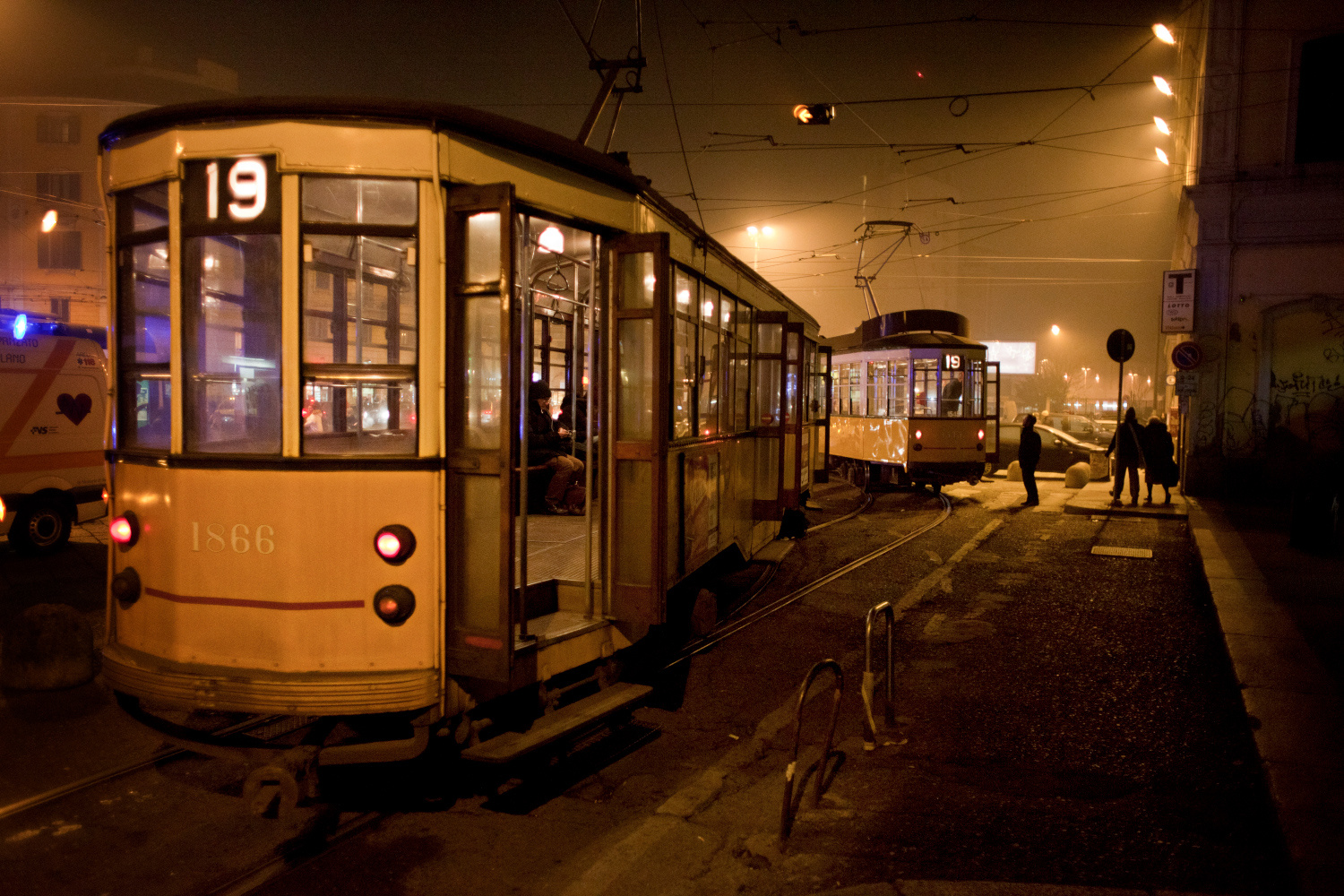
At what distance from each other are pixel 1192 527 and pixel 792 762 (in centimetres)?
1176

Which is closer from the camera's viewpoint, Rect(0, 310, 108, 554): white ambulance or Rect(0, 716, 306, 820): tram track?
Rect(0, 716, 306, 820): tram track

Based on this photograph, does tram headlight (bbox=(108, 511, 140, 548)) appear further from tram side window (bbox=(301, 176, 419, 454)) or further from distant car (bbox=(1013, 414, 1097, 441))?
distant car (bbox=(1013, 414, 1097, 441))

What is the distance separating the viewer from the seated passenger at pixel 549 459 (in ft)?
25.9

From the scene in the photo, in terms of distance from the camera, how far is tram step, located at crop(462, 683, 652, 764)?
153 inches

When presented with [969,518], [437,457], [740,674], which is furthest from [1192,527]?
[437,457]

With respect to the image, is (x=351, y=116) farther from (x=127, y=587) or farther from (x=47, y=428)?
(x=47, y=428)

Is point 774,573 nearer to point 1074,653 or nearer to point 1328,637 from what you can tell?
point 1074,653

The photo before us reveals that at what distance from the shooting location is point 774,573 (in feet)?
33.1

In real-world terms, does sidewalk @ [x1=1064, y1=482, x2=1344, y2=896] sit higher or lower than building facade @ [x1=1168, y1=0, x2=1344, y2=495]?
lower

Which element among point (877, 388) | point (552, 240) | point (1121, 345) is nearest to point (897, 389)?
point (877, 388)

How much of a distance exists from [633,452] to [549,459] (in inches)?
123

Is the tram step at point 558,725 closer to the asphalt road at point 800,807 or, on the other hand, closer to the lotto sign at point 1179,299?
the asphalt road at point 800,807

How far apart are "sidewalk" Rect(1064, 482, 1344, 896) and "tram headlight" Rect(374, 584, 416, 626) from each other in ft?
12.3

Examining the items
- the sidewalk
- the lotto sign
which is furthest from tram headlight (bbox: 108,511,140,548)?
the lotto sign
